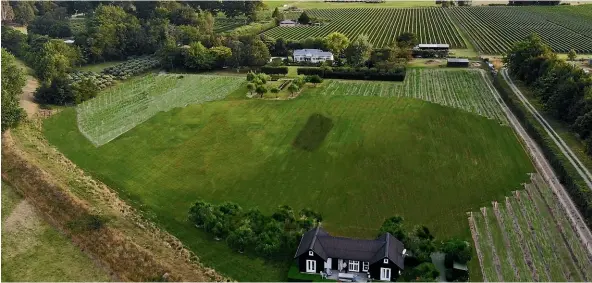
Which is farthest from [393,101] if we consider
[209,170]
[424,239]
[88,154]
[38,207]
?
[38,207]

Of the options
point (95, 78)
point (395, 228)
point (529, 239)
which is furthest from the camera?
point (95, 78)

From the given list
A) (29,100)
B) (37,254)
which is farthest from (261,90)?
(37,254)

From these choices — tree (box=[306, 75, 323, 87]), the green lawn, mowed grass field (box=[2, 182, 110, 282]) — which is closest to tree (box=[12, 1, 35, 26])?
the green lawn

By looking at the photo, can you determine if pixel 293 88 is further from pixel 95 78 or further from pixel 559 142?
pixel 559 142

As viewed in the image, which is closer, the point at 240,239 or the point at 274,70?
the point at 240,239

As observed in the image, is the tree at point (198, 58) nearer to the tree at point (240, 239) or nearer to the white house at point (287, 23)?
the white house at point (287, 23)

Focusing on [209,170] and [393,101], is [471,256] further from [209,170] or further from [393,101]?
[393,101]
